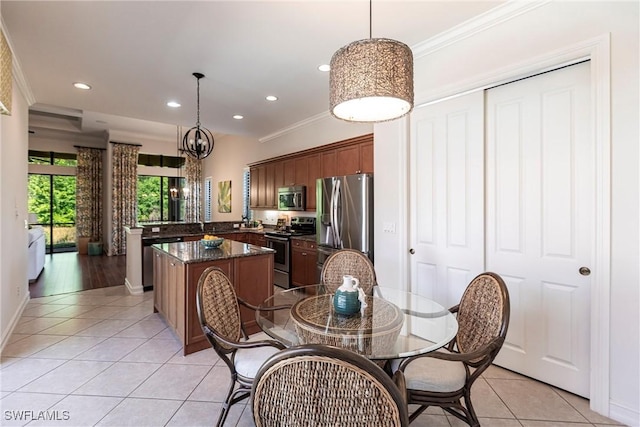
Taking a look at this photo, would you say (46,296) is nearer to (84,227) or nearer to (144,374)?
(144,374)

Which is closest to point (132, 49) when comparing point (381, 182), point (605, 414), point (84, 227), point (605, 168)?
point (381, 182)

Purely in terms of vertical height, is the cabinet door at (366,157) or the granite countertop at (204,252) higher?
the cabinet door at (366,157)

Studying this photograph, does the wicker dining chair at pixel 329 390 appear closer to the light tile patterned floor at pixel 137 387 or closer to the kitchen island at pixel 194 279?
the light tile patterned floor at pixel 137 387

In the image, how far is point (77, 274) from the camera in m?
5.97

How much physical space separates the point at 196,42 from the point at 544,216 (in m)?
3.25

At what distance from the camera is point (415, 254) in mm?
3045

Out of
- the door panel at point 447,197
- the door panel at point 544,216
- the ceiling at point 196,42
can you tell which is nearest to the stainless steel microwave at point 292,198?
the ceiling at point 196,42

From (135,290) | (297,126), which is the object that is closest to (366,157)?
(297,126)

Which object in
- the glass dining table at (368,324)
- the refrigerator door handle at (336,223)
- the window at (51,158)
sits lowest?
the glass dining table at (368,324)

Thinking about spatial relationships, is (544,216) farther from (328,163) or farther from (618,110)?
(328,163)

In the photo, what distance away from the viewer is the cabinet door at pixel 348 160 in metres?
4.30

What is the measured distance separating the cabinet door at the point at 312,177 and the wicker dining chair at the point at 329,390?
424 centimetres

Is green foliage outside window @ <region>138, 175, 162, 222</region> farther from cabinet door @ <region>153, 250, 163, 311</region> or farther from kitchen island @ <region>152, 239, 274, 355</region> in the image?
kitchen island @ <region>152, 239, 274, 355</region>

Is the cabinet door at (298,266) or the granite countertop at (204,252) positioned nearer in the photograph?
the granite countertop at (204,252)
